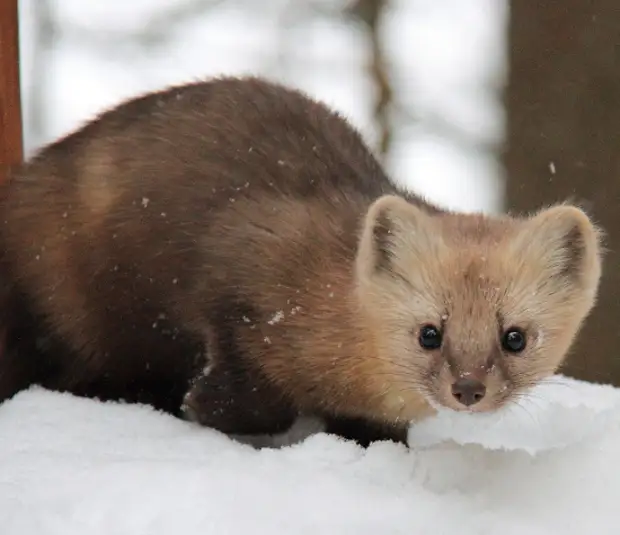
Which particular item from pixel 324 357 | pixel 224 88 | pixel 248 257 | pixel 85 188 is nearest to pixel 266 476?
pixel 324 357

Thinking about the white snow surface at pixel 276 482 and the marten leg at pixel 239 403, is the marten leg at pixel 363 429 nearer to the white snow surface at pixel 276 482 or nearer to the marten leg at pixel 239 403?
the marten leg at pixel 239 403

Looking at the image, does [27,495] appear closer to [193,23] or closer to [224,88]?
[224,88]

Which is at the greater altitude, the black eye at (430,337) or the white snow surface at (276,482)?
the black eye at (430,337)

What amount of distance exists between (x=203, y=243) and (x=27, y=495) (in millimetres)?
1106

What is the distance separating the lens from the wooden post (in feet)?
10.6

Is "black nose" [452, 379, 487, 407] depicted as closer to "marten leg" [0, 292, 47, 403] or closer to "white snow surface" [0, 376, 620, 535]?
"white snow surface" [0, 376, 620, 535]

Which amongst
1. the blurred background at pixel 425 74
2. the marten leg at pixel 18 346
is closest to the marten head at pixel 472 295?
the blurred background at pixel 425 74

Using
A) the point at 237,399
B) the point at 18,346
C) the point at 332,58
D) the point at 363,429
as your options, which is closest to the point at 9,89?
the point at 18,346

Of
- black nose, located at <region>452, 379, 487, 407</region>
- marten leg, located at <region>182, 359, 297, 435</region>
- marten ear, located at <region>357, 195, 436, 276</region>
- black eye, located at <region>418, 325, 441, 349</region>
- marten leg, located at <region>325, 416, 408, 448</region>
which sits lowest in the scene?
marten leg, located at <region>325, 416, 408, 448</region>

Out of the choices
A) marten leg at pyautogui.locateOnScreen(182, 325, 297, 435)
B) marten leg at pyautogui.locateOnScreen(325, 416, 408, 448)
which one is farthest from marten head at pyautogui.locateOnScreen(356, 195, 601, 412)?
marten leg at pyautogui.locateOnScreen(182, 325, 297, 435)

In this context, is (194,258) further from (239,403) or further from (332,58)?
(332,58)

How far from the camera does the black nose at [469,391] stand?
2.20 meters

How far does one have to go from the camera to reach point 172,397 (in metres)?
3.04

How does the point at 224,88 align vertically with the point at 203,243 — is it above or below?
above
